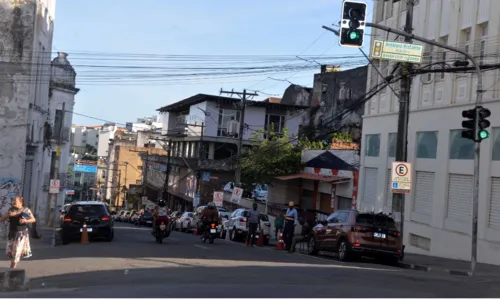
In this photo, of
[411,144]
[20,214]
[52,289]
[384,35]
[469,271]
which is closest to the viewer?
[52,289]

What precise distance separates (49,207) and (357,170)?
76.1ft

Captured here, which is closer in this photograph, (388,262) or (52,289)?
(52,289)

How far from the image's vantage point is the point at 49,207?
47.0 meters

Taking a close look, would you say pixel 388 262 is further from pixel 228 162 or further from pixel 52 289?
pixel 228 162

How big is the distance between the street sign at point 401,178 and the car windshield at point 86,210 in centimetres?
1136

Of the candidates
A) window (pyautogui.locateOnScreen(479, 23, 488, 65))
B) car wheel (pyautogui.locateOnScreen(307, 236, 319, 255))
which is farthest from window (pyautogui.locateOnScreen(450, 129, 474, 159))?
car wheel (pyautogui.locateOnScreen(307, 236, 319, 255))

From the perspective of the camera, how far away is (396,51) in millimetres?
18438

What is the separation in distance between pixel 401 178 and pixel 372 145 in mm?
13423

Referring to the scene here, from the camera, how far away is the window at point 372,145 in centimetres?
3334

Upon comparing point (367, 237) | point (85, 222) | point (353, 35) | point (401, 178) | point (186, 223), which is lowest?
point (186, 223)

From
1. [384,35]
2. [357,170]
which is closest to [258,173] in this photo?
[357,170]

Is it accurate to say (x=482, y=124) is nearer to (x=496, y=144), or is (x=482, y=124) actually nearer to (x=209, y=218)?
(x=496, y=144)

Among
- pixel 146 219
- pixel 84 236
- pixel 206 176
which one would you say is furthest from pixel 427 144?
pixel 146 219

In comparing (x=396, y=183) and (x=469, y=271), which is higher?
(x=396, y=183)
